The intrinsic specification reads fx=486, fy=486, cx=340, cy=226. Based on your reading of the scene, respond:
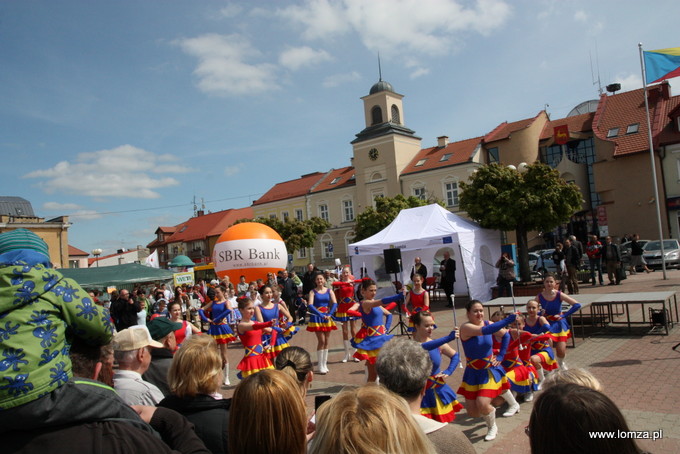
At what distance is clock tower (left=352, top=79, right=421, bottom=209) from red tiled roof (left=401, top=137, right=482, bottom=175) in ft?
2.59

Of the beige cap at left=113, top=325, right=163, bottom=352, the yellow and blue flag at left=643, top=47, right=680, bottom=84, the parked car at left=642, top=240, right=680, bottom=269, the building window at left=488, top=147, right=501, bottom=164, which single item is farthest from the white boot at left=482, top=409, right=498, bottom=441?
the building window at left=488, top=147, right=501, bottom=164

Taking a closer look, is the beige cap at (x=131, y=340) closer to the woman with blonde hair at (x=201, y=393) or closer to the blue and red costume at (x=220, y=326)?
the woman with blonde hair at (x=201, y=393)

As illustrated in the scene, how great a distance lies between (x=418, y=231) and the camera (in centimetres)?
1841

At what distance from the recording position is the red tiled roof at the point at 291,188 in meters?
55.5

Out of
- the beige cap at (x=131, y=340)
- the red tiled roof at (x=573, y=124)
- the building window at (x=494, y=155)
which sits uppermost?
the red tiled roof at (x=573, y=124)

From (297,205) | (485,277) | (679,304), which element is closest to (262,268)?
(485,277)

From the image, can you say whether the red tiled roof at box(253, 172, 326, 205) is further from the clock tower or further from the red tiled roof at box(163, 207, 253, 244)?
the clock tower

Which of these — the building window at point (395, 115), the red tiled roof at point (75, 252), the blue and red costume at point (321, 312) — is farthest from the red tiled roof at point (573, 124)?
the red tiled roof at point (75, 252)

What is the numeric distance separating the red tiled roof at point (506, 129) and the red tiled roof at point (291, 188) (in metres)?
20.3

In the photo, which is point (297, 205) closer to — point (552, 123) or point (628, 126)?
point (552, 123)

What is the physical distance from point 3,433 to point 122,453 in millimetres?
383

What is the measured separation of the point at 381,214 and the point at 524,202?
1838cm

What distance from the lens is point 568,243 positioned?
17.4 metres

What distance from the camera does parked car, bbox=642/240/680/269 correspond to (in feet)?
77.7
